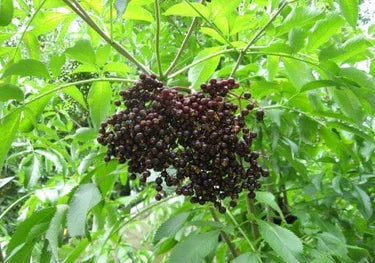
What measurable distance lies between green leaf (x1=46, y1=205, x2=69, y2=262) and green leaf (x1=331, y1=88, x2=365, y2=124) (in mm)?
774

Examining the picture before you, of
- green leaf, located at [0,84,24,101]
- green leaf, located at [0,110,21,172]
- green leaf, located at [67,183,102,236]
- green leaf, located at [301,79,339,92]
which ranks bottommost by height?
green leaf, located at [67,183,102,236]

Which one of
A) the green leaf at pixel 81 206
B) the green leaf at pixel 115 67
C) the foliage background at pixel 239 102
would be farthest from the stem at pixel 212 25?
the green leaf at pixel 81 206

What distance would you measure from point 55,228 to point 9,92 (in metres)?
0.36

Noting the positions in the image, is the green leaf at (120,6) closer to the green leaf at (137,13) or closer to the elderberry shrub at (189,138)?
the elderberry shrub at (189,138)

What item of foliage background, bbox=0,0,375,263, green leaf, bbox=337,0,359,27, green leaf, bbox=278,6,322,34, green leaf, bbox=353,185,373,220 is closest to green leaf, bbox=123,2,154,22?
foliage background, bbox=0,0,375,263

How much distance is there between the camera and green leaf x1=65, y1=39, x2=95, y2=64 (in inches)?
46.5

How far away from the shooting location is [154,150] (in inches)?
43.5

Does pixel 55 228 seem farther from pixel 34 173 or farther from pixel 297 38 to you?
pixel 297 38

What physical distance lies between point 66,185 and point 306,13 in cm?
106

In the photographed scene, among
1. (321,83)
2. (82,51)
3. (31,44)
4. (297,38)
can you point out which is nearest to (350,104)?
(321,83)

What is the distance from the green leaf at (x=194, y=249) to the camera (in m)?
1.20

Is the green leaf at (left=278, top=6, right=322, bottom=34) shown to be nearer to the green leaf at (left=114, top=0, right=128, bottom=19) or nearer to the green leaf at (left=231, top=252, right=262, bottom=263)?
the green leaf at (left=114, top=0, right=128, bottom=19)

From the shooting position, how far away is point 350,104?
1.26 meters

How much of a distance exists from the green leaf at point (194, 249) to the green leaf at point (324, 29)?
0.58m
